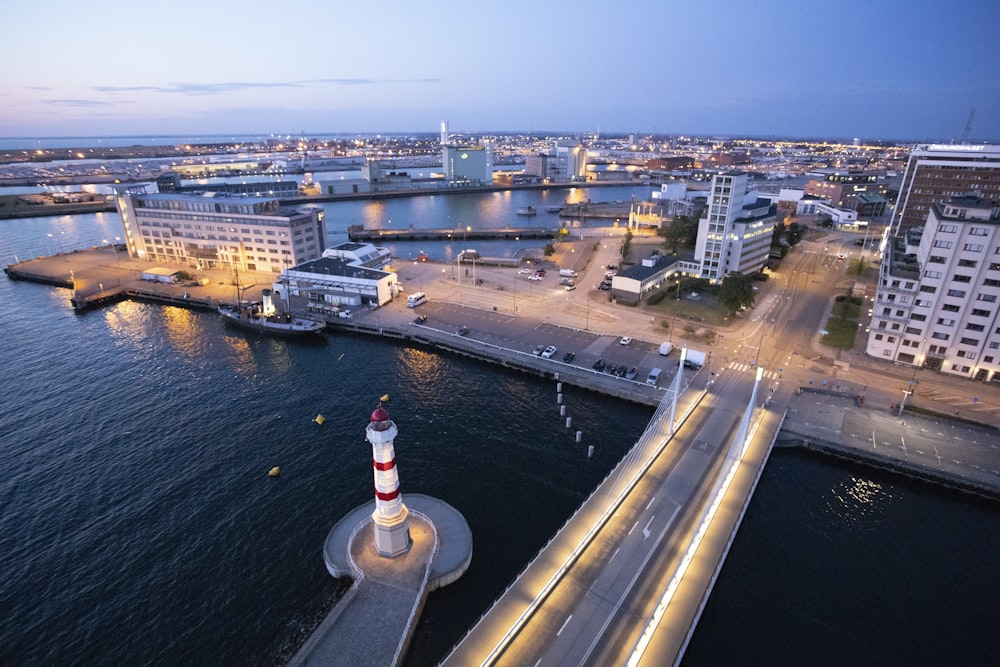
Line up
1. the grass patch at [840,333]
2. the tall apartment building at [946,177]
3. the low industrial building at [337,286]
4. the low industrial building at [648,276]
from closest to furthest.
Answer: the grass patch at [840,333] < the low industrial building at [337,286] < the low industrial building at [648,276] < the tall apartment building at [946,177]

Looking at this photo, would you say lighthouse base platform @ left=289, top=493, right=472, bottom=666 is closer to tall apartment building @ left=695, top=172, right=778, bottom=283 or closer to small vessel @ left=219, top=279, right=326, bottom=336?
small vessel @ left=219, top=279, right=326, bottom=336

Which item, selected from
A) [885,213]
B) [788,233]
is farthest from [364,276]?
[885,213]

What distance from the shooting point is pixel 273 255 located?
101 m

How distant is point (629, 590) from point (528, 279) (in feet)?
245

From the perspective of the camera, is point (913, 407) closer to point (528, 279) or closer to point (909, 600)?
point (909, 600)

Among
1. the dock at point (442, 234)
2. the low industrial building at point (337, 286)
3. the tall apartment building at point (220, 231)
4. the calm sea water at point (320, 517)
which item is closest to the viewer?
the calm sea water at point (320, 517)

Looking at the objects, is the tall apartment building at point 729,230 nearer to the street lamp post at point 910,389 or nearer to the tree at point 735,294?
Result: the tree at point 735,294

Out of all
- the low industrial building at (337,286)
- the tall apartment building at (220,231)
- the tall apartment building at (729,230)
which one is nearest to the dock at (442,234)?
the tall apartment building at (220,231)

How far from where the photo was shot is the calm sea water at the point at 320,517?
31328 mm

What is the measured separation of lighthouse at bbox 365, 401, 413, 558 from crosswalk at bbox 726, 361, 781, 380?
46192 mm

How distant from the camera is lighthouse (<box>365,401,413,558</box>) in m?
30.4

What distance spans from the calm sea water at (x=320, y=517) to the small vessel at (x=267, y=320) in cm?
1046

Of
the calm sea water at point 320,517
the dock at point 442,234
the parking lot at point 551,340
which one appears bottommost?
the calm sea water at point 320,517

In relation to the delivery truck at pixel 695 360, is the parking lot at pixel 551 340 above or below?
below
